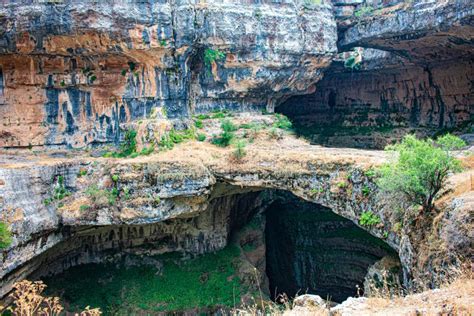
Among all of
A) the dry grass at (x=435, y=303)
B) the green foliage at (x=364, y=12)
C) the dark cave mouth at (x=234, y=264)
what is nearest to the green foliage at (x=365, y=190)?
the dark cave mouth at (x=234, y=264)

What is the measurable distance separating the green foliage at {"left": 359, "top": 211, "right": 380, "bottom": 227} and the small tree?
208 cm

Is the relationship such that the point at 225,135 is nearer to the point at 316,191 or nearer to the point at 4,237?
the point at 316,191

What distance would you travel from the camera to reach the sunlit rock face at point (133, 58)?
17.2 m

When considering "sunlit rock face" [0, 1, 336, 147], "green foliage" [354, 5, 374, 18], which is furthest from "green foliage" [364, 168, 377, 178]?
"green foliage" [354, 5, 374, 18]

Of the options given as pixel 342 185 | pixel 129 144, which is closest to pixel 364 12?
pixel 342 185

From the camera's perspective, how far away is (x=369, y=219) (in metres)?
12.3

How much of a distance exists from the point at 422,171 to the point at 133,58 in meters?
13.7

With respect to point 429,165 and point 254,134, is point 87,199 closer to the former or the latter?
point 254,134

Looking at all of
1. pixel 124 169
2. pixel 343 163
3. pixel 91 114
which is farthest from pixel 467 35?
pixel 91 114

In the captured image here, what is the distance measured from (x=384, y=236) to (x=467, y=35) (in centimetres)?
1222

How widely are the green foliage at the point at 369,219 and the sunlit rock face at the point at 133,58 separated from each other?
10403 mm

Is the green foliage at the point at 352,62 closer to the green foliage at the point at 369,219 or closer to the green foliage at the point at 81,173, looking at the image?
the green foliage at the point at 369,219

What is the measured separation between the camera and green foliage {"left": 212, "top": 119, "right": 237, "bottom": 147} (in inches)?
726

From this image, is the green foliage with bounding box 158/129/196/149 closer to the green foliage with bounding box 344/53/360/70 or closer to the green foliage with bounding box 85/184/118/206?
the green foliage with bounding box 85/184/118/206
